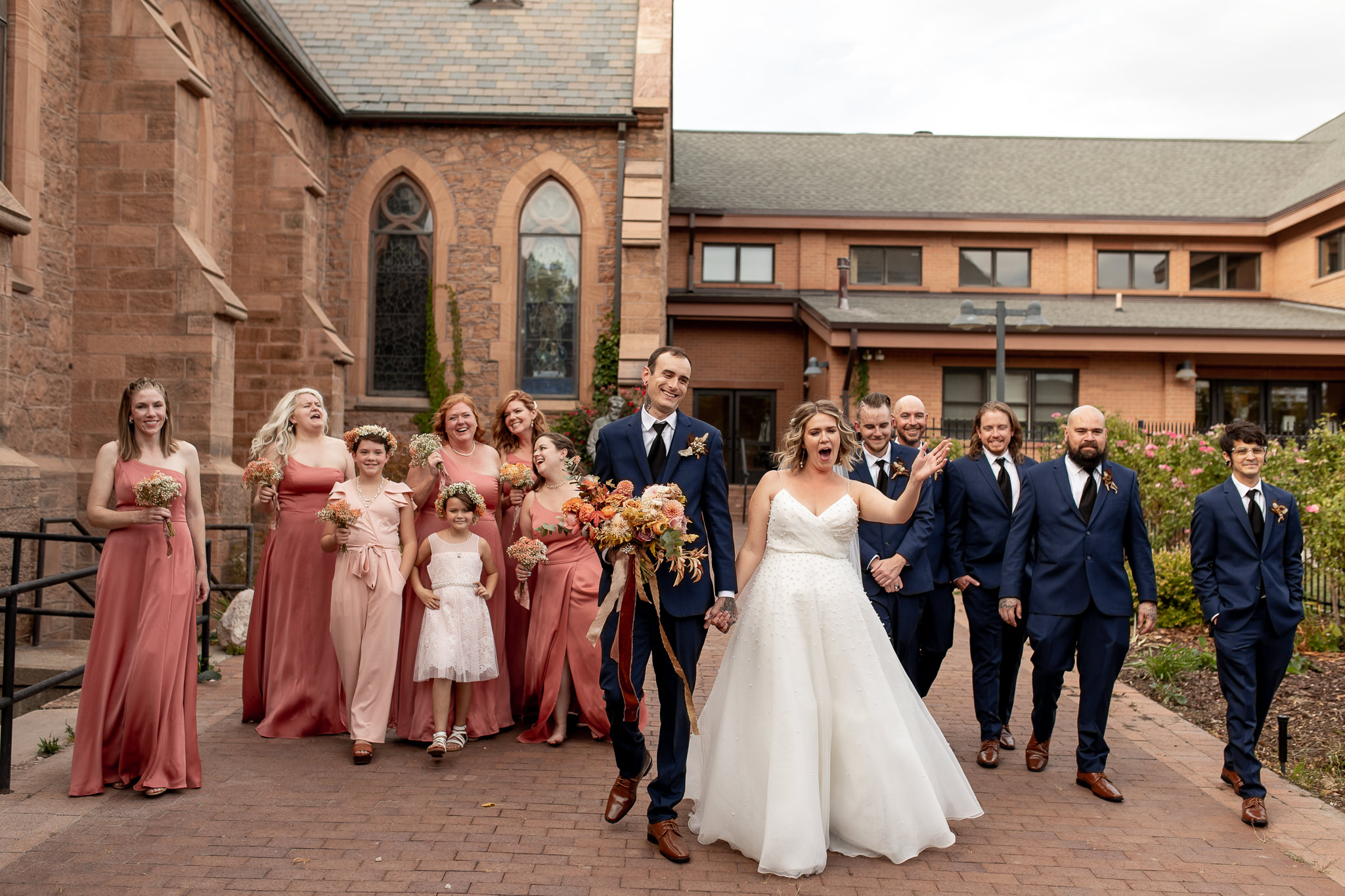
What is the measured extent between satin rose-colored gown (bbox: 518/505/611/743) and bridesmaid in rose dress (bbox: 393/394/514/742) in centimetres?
23

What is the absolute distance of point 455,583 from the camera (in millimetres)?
6195

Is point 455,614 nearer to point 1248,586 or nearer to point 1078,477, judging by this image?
point 1078,477

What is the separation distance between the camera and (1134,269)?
2597 centimetres

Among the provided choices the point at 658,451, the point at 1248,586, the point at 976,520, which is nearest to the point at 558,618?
the point at 658,451

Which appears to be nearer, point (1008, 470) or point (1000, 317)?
point (1008, 470)

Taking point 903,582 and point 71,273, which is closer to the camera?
point 903,582

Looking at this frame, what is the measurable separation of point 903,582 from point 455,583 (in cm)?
276

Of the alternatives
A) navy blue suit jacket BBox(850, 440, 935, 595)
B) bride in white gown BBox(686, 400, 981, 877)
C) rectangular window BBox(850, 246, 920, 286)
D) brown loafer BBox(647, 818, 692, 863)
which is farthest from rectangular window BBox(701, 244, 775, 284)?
brown loafer BBox(647, 818, 692, 863)

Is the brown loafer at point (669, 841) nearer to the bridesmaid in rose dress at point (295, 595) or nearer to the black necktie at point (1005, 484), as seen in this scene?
the bridesmaid in rose dress at point (295, 595)

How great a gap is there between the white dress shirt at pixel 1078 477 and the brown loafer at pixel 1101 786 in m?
1.51

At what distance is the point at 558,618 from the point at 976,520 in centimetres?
277

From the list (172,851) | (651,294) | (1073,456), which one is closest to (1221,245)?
(651,294)

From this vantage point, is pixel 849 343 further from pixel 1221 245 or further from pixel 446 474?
pixel 446 474

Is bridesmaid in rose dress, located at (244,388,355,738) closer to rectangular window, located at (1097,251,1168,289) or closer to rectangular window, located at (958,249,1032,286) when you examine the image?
rectangular window, located at (958,249,1032,286)
